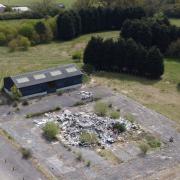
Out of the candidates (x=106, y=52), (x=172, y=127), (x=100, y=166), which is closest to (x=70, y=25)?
(x=106, y=52)

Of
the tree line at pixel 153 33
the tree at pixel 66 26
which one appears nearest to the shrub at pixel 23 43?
the tree at pixel 66 26

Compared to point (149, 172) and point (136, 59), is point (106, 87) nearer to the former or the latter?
point (136, 59)

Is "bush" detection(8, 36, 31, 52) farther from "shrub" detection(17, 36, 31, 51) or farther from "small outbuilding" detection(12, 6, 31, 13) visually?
"small outbuilding" detection(12, 6, 31, 13)

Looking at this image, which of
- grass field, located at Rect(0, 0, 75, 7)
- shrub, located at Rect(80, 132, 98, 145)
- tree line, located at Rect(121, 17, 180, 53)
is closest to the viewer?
shrub, located at Rect(80, 132, 98, 145)

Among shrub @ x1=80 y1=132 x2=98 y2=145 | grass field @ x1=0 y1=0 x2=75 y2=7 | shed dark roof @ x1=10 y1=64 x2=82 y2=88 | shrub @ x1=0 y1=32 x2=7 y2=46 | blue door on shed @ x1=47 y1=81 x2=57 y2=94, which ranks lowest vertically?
shrub @ x1=80 y1=132 x2=98 y2=145

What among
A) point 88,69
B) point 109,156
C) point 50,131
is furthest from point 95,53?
point 109,156

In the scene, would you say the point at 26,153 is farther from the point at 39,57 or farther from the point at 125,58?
the point at 39,57

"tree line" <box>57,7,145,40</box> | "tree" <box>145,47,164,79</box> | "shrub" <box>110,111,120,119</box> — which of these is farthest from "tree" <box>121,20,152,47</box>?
"shrub" <box>110,111,120,119</box>

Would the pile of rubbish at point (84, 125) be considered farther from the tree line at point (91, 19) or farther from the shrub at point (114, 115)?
the tree line at point (91, 19)
